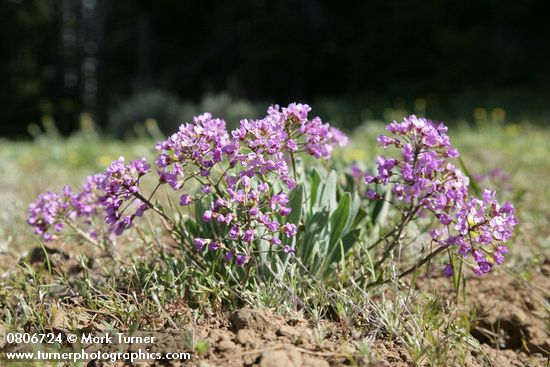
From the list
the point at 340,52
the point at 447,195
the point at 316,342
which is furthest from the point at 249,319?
the point at 340,52

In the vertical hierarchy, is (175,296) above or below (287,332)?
above

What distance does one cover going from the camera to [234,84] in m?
14.7

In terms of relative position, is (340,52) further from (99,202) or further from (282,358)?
(282,358)

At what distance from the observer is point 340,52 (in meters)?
15.7

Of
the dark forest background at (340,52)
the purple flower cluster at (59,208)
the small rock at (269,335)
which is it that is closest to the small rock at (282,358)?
the small rock at (269,335)

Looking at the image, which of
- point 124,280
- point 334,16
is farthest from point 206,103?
point 124,280

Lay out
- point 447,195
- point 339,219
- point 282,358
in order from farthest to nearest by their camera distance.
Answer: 1. point 339,219
2. point 447,195
3. point 282,358

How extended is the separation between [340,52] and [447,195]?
14318 millimetres

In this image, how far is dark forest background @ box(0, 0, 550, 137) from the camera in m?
14.8

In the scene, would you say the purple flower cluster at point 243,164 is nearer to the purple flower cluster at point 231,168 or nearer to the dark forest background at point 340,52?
the purple flower cluster at point 231,168

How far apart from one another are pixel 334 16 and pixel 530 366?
14.8 meters

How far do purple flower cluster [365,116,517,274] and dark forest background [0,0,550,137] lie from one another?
428 inches

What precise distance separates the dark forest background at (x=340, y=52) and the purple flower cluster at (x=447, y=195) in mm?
10878

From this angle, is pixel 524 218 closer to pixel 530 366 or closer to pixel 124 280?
pixel 530 366
